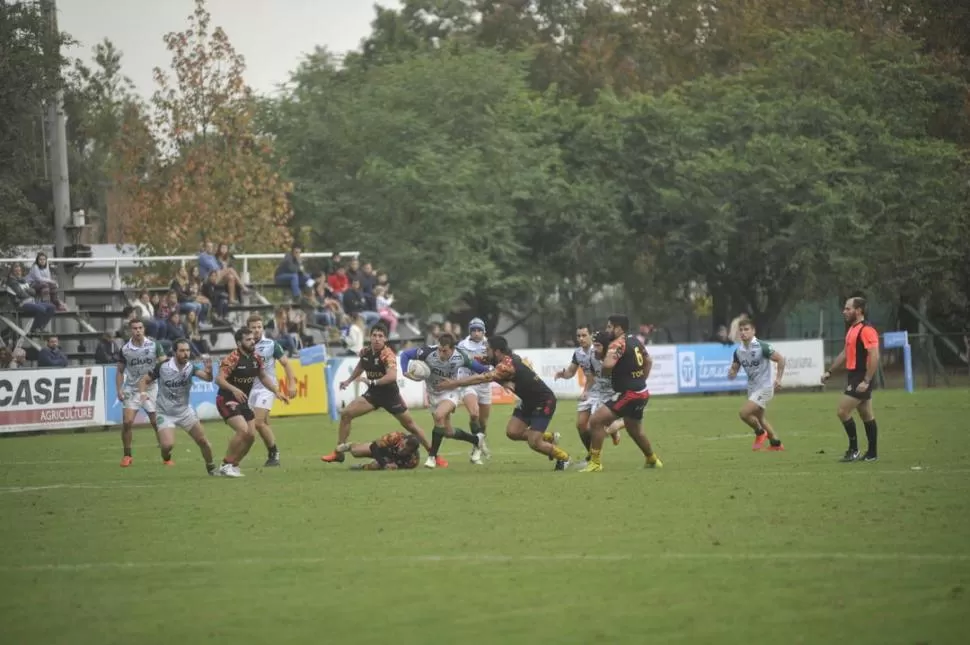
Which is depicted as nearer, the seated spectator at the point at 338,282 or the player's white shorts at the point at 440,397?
the player's white shorts at the point at 440,397

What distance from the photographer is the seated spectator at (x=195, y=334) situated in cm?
3850

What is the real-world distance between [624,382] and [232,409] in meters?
5.33

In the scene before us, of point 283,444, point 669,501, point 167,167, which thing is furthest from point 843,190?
point 669,501

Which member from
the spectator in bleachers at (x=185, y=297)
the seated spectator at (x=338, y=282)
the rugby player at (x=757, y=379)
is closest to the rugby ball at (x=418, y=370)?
the rugby player at (x=757, y=379)

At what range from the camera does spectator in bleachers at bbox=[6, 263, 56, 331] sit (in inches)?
1496

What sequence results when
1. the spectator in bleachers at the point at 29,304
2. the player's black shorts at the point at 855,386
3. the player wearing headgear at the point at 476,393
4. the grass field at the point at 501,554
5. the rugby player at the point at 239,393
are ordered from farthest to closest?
the spectator in bleachers at the point at 29,304
the player wearing headgear at the point at 476,393
the rugby player at the point at 239,393
the player's black shorts at the point at 855,386
the grass field at the point at 501,554

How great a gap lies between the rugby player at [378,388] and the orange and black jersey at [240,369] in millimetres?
1341

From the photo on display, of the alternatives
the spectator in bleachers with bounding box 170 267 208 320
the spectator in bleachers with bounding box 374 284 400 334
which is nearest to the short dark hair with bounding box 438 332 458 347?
the spectator in bleachers with bounding box 170 267 208 320

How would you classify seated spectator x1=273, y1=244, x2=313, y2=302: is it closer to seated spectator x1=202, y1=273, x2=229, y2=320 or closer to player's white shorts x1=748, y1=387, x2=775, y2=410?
seated spectator x1=202, y1=273, x2=229, y2=320

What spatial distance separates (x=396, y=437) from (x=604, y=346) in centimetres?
372

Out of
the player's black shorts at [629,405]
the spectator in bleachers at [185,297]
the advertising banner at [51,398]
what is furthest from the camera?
the spectator in bleachers at [185,297]

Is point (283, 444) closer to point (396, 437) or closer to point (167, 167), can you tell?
point (396, 437)

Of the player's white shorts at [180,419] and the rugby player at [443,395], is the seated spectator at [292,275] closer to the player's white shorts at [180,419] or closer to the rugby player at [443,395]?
the rugby player at [443,395]

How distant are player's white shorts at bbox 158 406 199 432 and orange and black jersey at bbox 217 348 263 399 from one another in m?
0.81
